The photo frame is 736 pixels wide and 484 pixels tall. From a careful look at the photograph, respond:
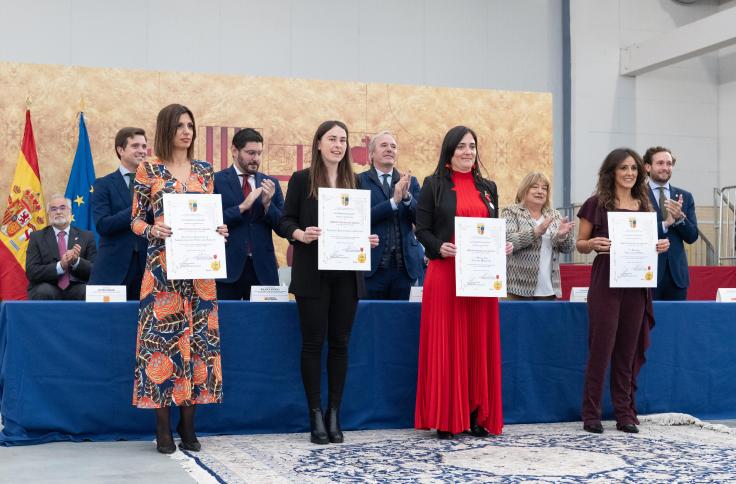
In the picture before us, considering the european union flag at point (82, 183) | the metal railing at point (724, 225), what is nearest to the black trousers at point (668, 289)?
the european union flag at point (82, 183)

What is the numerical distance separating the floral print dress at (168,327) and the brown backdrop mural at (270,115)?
15.9 ft

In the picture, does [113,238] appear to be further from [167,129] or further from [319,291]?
[319,291]

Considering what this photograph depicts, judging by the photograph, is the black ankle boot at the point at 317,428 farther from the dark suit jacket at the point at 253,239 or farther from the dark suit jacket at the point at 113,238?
the dark suit jacket at the point at 113,238

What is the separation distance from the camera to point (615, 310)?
159 inches

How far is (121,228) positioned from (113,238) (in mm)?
92

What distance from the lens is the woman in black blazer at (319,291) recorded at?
12.1 ft

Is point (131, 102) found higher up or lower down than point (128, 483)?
higher up

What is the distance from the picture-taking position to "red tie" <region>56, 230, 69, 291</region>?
6.12 metres

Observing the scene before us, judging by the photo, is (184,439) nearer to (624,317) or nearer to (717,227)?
(624,317)

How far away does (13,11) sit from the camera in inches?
344

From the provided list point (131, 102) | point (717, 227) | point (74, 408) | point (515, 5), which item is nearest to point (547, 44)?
point (515, 5)

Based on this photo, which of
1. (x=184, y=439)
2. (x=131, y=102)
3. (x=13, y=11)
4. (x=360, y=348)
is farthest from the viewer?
(x=13, y=11)

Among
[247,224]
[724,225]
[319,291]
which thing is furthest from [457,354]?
[724,225]

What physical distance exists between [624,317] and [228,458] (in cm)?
197
